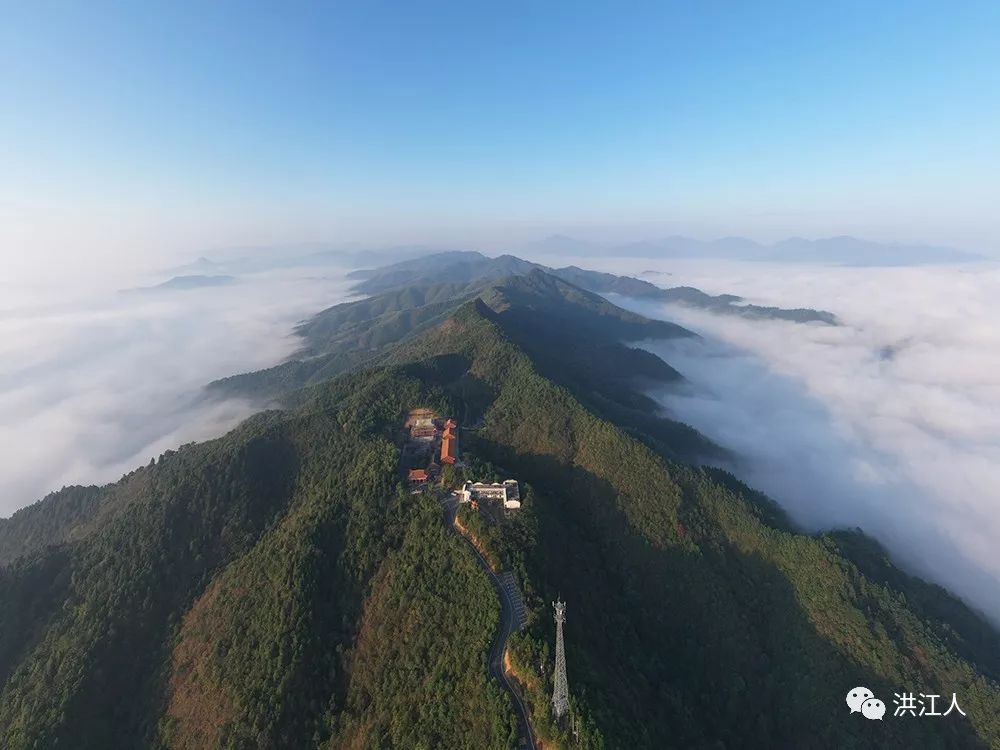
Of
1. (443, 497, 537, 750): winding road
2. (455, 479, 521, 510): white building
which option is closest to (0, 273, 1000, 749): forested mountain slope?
(443, 497, 537, 750): winding road

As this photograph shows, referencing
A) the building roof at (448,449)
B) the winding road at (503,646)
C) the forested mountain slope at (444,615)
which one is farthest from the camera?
the building roof at (448,449)

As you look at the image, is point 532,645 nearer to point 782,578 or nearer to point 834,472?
point 782,578

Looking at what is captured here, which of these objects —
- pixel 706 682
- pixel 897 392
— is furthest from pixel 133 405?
pixel 897 392

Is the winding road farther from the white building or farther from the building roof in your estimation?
the building roof

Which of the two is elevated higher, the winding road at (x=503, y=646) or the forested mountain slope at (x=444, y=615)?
the winding road at (x=503, y=646)

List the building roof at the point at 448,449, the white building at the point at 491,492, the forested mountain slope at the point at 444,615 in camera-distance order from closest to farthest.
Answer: the forested mountain slope at the point at 444,615
the white building at the point at 491,492
the building roof at the point at 448,449

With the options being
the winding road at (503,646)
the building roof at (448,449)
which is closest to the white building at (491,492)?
the winding road at (503,646)

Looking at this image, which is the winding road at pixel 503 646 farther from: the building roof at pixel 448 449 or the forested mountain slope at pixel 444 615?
the building roof at pixel 448 449
